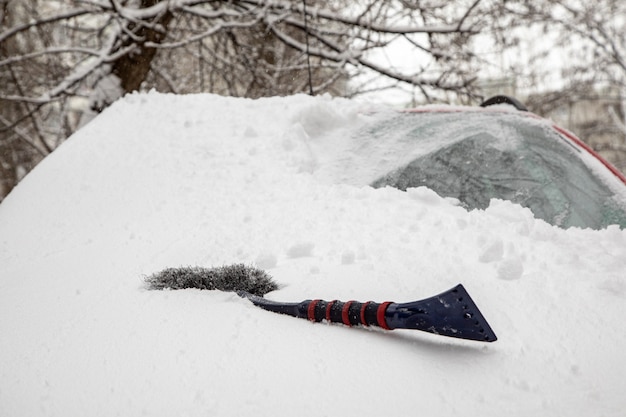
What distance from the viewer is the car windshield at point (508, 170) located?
8.61ft

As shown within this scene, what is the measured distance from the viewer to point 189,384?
1.49 meters

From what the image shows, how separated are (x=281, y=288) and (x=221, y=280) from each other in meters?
0.22

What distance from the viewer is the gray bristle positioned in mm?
2039

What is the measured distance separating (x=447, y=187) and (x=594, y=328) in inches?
45.4

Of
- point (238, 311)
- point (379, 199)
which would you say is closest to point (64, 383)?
point (238, 311)

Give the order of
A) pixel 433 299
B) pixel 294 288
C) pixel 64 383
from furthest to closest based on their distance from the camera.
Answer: pixel 294 288, pixel 433 299, pixel 64 383

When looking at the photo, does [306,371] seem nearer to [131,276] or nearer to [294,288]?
[294,288]

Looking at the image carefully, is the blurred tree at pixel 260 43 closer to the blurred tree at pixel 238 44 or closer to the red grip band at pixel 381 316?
the blurred tree at pixel 238 44

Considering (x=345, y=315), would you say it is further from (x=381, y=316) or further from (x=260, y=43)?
(x=260, y=43)

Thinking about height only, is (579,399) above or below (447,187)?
below

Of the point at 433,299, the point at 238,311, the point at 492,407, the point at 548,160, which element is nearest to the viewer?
the point at 492,407

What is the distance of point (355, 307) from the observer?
178 centimetres

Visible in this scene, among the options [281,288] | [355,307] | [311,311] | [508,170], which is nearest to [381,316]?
[355,307]

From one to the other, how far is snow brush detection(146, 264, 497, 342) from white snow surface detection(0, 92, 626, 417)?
0.15ft
